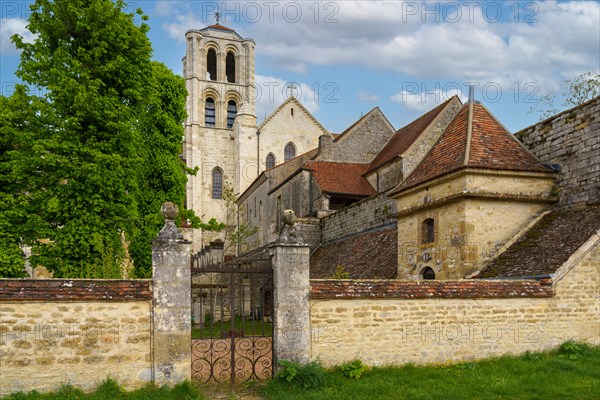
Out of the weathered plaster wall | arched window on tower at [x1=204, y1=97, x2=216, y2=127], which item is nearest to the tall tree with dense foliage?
the weathered plaster wall

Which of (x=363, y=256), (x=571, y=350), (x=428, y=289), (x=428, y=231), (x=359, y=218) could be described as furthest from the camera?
(x=359, y=218)

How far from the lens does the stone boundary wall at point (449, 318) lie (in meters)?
10.4

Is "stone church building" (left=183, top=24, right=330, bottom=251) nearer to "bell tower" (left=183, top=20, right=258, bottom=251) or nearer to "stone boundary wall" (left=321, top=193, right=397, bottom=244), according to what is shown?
"bell tower" (left=183, top=20, right=258, bottom=251)

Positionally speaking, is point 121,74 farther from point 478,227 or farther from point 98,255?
point 478,227

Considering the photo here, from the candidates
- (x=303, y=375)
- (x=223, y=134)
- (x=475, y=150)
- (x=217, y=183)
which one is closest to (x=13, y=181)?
(x=303, y=375)

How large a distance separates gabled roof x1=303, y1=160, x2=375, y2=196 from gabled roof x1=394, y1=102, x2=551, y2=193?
1273 cm

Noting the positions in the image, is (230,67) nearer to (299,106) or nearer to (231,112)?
(231,112)

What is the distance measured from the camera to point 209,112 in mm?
54250

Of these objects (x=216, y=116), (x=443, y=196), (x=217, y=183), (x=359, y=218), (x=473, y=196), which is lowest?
(x=473, y=196)

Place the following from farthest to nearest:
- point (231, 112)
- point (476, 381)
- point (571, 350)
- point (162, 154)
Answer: point (231, 112) → point (162, 154) → point (571, 350) → point (476, 381)

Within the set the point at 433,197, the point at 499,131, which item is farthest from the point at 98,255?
the point at 499,131

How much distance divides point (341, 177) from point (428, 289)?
796 inches

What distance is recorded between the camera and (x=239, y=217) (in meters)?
47.8

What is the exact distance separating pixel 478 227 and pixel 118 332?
9346 millimetres
